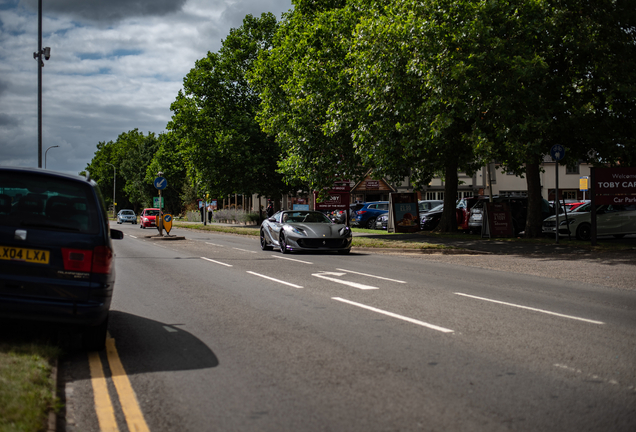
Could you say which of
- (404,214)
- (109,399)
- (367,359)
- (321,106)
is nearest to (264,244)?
(321,106)

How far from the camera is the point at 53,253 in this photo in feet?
16.7

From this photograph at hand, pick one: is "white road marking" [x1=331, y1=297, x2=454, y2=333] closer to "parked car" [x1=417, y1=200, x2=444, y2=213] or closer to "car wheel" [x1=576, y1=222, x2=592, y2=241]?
"car wheel" [x1=576, y1=222, x2=592, y2=241]

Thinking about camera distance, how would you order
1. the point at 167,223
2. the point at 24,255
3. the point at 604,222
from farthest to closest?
the point at 167,223
the point at 604,222
the point at 24,255

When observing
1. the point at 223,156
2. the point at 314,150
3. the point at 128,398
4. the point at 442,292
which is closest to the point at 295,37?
the point at 314,150

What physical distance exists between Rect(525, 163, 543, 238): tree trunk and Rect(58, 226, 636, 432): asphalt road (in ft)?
39.2

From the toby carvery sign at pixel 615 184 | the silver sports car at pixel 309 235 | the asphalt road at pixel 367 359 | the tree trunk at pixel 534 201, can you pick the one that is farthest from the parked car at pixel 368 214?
the asphalt road at pixel 367 359

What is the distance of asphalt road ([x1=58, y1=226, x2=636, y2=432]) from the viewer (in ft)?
12.4

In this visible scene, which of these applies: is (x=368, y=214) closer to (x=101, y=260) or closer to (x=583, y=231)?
(x=583, y=231)

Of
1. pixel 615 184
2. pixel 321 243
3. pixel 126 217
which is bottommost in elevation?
pixel 321 243

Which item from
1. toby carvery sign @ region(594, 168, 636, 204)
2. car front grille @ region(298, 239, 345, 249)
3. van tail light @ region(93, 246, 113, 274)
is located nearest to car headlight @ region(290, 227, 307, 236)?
car front grille @ region(298, 239, 345, 249)

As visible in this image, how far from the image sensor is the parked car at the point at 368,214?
116ft

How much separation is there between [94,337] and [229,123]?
35.3 m

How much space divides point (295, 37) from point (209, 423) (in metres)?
26.9

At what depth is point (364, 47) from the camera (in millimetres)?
20531
